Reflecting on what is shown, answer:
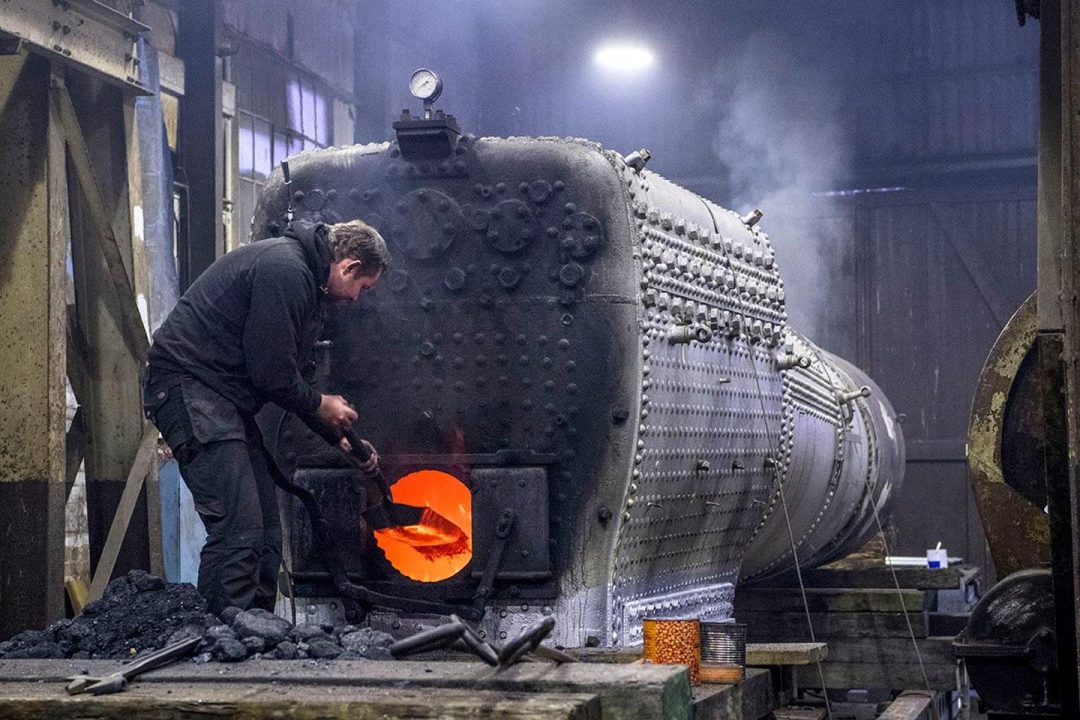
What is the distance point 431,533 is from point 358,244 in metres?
1.14

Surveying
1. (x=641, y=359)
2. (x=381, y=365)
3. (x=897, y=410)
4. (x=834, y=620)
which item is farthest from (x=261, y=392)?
(x=897, y=410)

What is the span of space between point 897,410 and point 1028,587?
8953 mm

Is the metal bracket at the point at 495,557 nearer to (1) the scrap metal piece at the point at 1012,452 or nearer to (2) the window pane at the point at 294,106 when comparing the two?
(1) the scrap metal piece at the point at 1012,452

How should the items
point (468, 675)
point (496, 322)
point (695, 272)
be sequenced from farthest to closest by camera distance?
point (695, 272) < point (496, 322) < point (468, 675)

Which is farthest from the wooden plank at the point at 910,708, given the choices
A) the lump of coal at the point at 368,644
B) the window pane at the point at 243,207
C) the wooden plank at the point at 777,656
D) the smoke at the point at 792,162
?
the smoke at the point at 792,162

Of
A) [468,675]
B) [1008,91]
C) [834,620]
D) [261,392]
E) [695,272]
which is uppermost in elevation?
[1008,91]

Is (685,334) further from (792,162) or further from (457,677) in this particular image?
Answer: (792,162)

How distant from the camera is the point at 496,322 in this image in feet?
16.4

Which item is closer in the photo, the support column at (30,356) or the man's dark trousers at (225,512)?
the man's dark trousers at (225,512)

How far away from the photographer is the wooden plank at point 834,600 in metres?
7.70

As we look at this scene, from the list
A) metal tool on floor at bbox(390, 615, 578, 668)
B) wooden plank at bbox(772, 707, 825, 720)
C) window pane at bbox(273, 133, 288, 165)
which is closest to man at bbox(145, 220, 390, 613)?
metal tool on floor at bbox(390, 615, 578, 668)

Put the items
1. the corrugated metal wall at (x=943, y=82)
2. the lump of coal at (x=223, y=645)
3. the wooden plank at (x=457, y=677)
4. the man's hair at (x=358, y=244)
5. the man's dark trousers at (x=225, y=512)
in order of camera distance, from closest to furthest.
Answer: the wooden plank at (x=457, y=677) < the lump of coal at (x=223, y=645) < the man's dark trousers at (x=225, y=512) < the man's hair at (x=358, y=244) < the corrugated metal wall at (x=943, y=82)

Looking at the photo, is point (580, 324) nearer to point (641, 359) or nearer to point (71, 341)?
point (641, 359)

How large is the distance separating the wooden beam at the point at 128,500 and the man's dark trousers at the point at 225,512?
1.40 m
